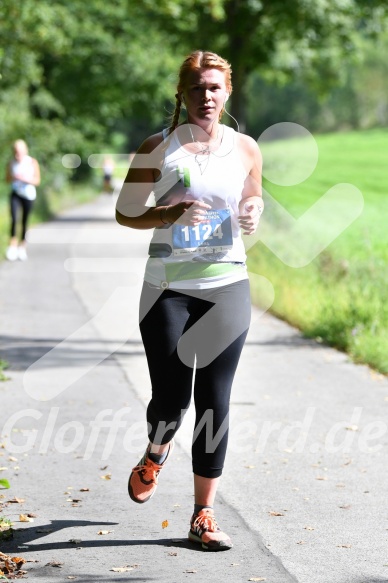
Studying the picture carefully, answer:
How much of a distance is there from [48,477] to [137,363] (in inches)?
144

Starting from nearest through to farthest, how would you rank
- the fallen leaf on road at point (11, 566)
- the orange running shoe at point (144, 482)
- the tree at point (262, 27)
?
1. the fallen leaf on road at point (11, 566)
2. the orange running shoe at point (144, 482)
3. the tree at point (262, 27)

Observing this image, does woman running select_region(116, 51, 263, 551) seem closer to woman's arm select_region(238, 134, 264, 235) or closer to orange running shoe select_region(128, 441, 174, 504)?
woman's arm select_region(238, 134, 264, 235)

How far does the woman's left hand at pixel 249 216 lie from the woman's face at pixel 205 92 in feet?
1.22

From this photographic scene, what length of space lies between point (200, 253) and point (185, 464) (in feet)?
6.49

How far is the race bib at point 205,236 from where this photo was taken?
15.1 feet

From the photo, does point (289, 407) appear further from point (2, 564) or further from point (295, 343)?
point (2, 564)

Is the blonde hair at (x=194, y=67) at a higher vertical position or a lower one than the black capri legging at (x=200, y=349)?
higher

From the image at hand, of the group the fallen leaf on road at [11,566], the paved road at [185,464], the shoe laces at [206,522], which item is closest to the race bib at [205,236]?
the shoe laces at [206,522]

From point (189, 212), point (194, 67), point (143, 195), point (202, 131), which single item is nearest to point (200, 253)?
point (189, 212)

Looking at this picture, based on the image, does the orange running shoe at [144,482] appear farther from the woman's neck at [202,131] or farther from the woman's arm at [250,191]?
the woman's neck at [202,131]

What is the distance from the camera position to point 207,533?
4.69m

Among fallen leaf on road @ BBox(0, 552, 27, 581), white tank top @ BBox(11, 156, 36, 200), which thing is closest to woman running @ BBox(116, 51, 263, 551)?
fallen leaf on road @ BBox(0, 552, 27, 581)

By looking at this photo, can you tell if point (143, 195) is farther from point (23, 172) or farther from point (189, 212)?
point (23, 172)

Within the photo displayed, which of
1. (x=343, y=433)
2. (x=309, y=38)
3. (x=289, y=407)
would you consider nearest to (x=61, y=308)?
(x=289, y=407)
